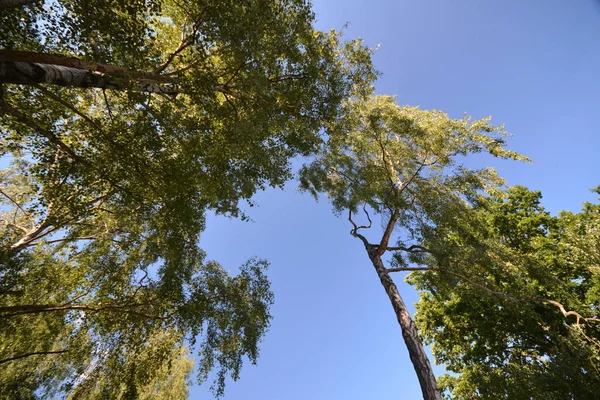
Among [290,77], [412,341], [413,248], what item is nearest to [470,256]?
[413,248]

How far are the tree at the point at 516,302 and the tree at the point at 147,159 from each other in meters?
7.25

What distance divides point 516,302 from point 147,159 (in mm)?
11970

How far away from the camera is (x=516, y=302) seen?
8086mm

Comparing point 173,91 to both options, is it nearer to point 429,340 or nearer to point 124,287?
point 124,287

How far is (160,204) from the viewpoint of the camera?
732 centimetres

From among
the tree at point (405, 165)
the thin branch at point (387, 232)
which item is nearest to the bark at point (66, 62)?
the tree at point (405, 165)

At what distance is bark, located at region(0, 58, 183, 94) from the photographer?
13.5 ft

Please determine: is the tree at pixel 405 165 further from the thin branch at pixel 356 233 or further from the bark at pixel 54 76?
the bark at pixel 54 76

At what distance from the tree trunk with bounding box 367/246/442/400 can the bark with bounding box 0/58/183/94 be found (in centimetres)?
921

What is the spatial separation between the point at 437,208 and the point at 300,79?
6.96 metres

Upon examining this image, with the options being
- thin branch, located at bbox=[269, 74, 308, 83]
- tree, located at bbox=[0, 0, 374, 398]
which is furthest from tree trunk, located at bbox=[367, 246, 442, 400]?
thin branch, located at bbox=[269, 74, 308, 83]

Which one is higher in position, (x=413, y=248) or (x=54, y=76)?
→ (x=54, y=76)

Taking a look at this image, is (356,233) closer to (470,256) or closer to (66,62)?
(470,256)

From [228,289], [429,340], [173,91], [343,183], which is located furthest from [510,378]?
[173,91]
